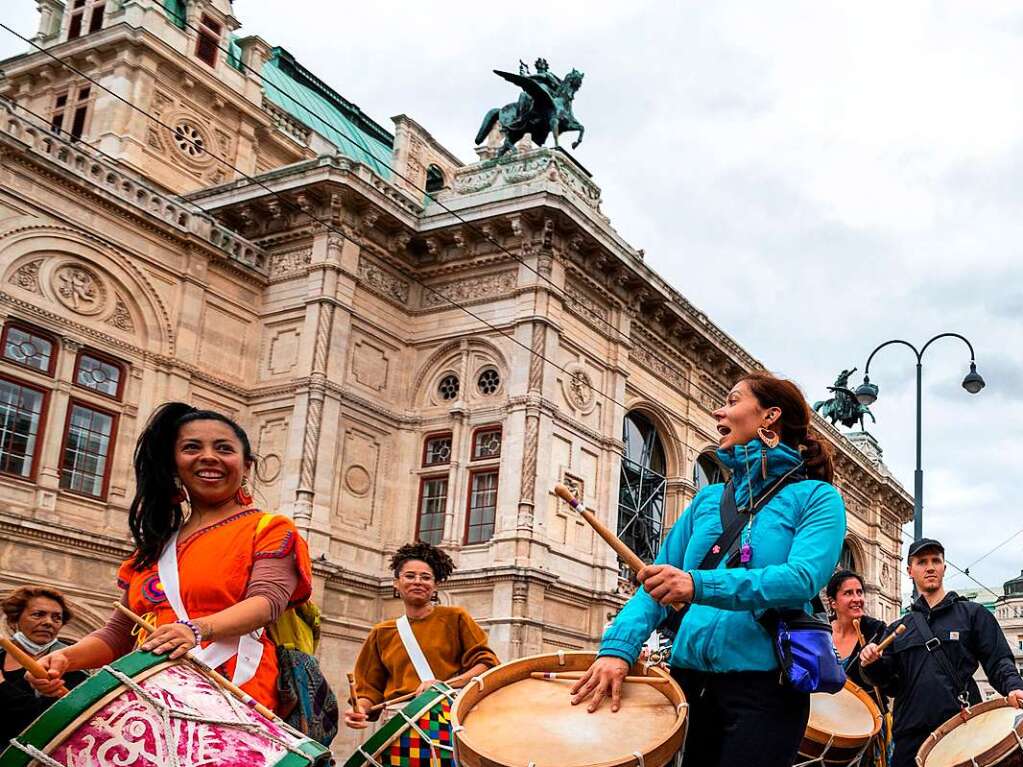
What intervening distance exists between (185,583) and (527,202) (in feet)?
67.1

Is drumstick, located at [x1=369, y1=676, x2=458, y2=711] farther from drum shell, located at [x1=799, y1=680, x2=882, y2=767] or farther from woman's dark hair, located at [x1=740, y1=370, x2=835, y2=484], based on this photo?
woman's dark hair, located at [x1=740, y1=370, x2=835, y2=484]

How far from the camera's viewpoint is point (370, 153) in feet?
110

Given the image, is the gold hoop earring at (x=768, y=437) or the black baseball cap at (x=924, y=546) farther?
the black baseball cap at (x=924, y=546)

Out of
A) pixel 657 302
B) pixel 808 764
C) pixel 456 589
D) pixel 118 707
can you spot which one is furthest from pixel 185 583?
pixel 657 302

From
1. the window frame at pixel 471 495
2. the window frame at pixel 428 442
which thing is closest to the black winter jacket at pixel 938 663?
the window frame at pixel 471 495

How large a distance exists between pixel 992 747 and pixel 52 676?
171 inches

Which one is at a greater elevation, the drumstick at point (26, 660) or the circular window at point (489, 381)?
the circular window at point (489, 381)

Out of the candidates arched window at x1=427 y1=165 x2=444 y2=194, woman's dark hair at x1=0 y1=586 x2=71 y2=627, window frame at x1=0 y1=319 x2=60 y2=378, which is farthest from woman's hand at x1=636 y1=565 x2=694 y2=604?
arched window at x1=427 y1=165 x2=444 y2=194

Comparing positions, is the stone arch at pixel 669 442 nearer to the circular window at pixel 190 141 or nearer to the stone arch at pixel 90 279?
the stone arch at pixel 90 279

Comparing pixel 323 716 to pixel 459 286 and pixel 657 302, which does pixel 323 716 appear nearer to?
pixel 459 286

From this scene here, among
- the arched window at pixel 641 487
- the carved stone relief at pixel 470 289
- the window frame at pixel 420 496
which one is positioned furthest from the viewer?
the arched window at pixel 641 487

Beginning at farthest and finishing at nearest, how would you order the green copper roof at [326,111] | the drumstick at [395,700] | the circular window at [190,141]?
the green copper roof at [326,111] < the circular window at [190,141] < the drumstick at [395,700]

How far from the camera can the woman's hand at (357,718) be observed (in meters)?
6.75

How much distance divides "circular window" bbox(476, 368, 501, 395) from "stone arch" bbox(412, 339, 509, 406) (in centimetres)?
12
